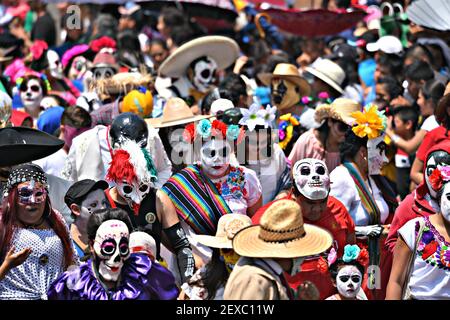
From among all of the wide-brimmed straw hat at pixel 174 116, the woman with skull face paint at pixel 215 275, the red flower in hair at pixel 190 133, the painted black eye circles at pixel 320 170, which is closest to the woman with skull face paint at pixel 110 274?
the woman with skull face paint at pixel 215 275

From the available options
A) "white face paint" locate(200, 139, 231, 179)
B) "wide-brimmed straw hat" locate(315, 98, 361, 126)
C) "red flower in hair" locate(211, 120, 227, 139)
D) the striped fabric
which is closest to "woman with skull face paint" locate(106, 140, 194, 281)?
the striped fabric

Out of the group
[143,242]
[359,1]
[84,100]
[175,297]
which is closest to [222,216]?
[143,242]

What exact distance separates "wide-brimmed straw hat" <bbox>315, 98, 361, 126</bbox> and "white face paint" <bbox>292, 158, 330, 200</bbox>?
4.91ft

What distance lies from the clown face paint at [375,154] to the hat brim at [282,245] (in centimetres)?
245

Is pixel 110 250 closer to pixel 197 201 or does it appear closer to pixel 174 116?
pixel 197 201

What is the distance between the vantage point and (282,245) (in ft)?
18.7

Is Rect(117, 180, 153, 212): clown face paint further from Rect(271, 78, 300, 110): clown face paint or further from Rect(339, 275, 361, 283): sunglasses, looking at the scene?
Rect(271, 78, 300, 110): clown face paint

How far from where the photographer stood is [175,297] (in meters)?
6.25

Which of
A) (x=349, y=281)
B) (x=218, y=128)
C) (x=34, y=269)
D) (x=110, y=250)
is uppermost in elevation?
(x=218, y=128)

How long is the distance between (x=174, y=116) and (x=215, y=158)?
1.55 m

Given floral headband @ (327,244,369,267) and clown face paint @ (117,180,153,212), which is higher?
clown face paint @ (117,180,153,212)

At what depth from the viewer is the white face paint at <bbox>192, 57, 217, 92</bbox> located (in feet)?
35.0

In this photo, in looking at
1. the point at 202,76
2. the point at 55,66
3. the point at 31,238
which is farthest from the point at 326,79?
the point at 31,238

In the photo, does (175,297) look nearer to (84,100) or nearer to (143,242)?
(143,242)
